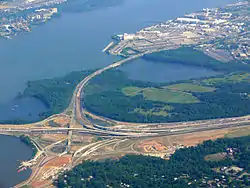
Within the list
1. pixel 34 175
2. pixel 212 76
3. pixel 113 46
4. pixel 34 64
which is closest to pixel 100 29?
pixel 113 46


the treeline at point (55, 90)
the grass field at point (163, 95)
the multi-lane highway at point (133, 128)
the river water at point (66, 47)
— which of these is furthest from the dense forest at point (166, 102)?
the river water at point (66, 47)

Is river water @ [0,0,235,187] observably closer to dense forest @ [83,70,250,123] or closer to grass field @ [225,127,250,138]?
dense forest @ [83,70,250,123]

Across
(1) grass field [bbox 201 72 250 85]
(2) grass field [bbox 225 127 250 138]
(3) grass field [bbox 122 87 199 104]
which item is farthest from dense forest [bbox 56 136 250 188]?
(1) grass field [bbox 201 72 250 85]

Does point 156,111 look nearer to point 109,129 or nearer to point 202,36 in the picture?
point 109,129

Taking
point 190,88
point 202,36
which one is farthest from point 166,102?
point 202,36

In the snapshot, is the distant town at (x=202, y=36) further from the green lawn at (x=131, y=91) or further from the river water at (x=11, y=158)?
the river water at (x=11, y=158)

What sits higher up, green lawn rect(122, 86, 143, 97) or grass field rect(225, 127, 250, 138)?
green lawn rect(122, 86, 143, 97)
